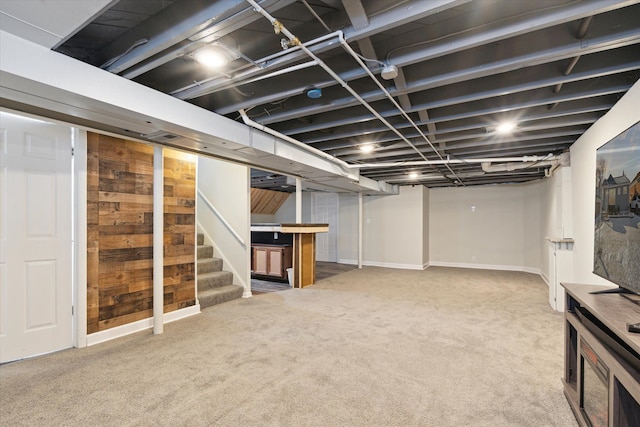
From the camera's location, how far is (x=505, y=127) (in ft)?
10.9

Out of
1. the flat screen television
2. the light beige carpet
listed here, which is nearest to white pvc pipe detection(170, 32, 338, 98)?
the flat screen television

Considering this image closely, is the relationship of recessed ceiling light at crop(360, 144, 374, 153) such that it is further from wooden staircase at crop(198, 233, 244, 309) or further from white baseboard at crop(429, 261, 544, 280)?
white baseboard at crop(429, 261, 544, 280)

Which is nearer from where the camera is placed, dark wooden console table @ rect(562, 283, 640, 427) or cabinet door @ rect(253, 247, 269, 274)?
dark wooden console table @ rect(562, 283, 640, 427)

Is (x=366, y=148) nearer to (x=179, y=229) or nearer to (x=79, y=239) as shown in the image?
(x=179, y=229)

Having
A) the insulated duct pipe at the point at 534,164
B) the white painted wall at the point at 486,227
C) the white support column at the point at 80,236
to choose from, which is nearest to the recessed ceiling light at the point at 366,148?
the insulated duct pipe at the point at 534,164

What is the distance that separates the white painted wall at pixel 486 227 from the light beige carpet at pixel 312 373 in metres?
3.96

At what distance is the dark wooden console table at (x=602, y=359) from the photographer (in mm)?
1268

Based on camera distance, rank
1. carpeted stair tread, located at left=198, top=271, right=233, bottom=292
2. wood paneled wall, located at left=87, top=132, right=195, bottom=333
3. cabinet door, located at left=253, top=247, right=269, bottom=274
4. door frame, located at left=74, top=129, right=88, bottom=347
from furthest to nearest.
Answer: cabinet door, located at left=253, top=247, right=269, bottom=274
carpeted stair tread, located at left=198, top=271, right=233, bottom=292
wood paneled wall, located at left=87, top=132, right=195, bottom=333
door frame, located at left=74, top=129, right=88, bottom=347

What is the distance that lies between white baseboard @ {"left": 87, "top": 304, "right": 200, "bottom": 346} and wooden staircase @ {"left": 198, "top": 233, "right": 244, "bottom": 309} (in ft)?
1.04

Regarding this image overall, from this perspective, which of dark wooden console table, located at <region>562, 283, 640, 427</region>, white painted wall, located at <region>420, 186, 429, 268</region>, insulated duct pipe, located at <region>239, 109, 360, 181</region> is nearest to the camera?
dark wooden console table, located at <region>562, 283, 640, 427</region>

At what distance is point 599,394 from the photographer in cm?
154

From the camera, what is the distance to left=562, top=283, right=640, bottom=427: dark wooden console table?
1268mm

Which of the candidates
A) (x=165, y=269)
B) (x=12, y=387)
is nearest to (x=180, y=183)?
(x=165, y=269)

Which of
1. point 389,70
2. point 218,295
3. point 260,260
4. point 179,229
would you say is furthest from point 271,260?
point 389,70
